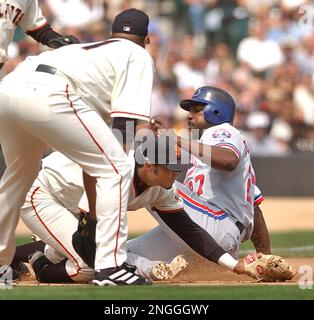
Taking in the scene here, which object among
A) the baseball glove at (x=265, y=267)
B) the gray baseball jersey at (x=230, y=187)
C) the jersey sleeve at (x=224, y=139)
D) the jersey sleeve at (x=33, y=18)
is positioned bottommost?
the baseball glove at (x=265, y=267)

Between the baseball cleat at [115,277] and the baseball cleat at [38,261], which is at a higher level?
the baseball cleat at [115,277]

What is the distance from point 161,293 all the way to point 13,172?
138 centimetres

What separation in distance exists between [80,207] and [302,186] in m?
7.93

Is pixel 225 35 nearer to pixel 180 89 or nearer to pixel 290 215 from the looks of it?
pixel 180 89

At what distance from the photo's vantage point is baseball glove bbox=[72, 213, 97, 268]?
5828 millimetres

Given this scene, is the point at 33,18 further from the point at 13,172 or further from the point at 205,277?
the point at 205,277

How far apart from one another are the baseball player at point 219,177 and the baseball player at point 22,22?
1.19 meters

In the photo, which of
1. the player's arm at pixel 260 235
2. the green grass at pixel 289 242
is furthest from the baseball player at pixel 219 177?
the green grass at pixel 289 242

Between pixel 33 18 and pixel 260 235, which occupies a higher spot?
pixel 33 18

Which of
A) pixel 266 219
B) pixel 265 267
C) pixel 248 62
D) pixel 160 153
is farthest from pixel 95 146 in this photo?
pixel 248 62

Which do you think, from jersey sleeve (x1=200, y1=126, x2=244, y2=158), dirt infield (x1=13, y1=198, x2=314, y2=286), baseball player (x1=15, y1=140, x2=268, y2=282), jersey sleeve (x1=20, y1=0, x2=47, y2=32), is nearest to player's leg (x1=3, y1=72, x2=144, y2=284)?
baseball player (x1=15, y1=140, x2=268, y2=282)

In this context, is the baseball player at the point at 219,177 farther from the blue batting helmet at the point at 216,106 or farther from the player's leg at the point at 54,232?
the player's leg at the point at 54,232

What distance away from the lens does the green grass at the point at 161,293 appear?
5.13 metres

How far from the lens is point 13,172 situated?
6.00m
